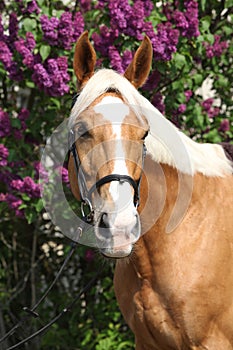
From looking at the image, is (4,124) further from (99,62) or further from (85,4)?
(85,4)

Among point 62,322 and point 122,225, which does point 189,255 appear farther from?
point 62,322

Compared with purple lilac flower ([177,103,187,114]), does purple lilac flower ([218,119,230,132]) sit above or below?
below

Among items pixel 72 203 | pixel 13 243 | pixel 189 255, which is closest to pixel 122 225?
pixel 189 255

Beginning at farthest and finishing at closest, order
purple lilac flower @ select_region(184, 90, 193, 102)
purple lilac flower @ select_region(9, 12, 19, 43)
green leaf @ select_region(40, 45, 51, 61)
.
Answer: purple lilac flower @ select_region(184, 90, 193, 102) < purple lilac flower @ select_region(9, 12, 19, 43) < green leaf @ select_region(40, 45, 51, 61)

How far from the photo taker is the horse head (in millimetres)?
2465

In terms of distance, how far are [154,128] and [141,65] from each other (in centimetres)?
31

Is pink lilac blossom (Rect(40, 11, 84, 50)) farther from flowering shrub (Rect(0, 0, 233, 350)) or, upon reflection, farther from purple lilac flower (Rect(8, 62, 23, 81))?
purple lilac flower (Rect(8, 62, 23, 81))

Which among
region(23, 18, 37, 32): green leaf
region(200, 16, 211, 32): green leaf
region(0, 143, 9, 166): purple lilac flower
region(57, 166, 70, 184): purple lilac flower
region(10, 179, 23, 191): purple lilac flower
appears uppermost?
region(23, 18, 37, 32): green leaf

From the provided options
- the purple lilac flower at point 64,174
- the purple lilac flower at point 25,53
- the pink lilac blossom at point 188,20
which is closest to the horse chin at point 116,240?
the purple lilac flower at point 64,174

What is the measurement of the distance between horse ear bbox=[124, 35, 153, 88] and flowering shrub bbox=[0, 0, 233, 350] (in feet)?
2.94

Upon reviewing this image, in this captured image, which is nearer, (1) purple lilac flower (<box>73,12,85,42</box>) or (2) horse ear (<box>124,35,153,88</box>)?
(2) horse ear (<box>124,35,153,88</box>)

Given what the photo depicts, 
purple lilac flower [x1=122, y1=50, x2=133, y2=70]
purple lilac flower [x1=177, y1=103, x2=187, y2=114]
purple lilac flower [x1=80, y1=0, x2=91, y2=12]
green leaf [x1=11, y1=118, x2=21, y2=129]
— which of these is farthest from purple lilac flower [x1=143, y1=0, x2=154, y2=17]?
green leaf [x1=11, y1=118, x2=21, y2=129]

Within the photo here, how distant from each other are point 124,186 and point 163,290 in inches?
25.0

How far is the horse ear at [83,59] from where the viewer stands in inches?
114
